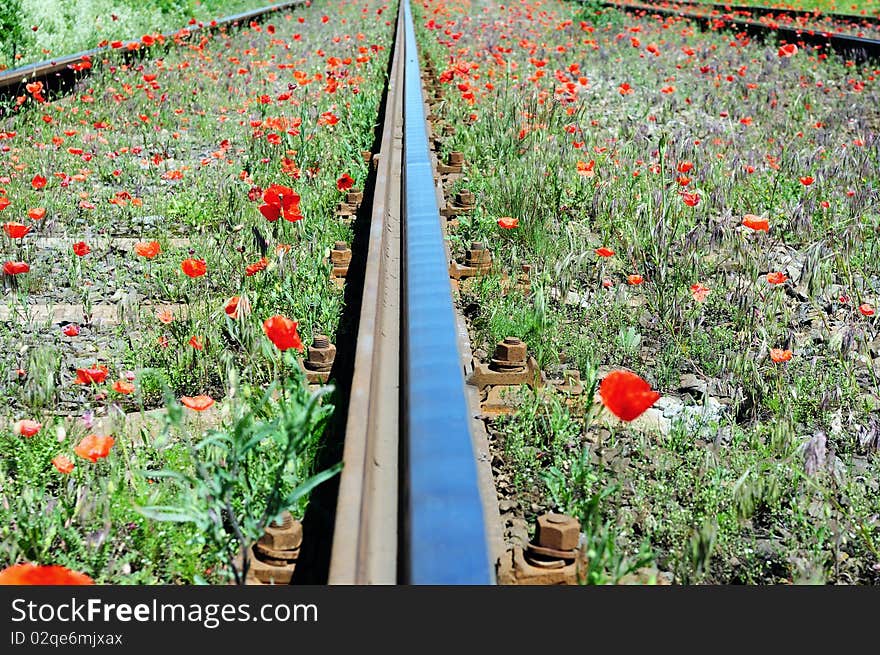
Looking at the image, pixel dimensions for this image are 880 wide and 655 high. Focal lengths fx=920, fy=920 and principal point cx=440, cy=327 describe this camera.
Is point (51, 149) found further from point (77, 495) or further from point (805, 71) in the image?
point (805, 71)

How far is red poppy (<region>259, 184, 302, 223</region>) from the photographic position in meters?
Result: 3.02

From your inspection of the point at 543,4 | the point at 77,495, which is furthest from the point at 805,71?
the point at 543,4

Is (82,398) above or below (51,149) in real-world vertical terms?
below

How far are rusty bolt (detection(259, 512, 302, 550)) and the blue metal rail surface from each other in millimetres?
286

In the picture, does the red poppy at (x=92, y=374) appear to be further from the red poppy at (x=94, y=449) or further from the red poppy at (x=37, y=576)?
the red poppy at (x=37, y=576)

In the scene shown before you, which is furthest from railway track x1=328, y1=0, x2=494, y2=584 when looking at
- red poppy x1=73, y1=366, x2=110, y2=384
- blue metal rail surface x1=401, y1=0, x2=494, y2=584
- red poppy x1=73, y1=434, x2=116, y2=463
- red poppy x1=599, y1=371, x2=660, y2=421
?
red poppy x1=73, y1=366, x2=110, y2=384

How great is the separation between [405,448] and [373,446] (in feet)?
0.50

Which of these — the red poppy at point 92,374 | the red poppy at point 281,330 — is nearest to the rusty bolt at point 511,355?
the red poppy at point 281,330

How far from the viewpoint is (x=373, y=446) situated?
69.9 inches

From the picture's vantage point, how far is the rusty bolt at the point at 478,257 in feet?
11.2

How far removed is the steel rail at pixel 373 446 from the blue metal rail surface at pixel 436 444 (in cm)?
6
